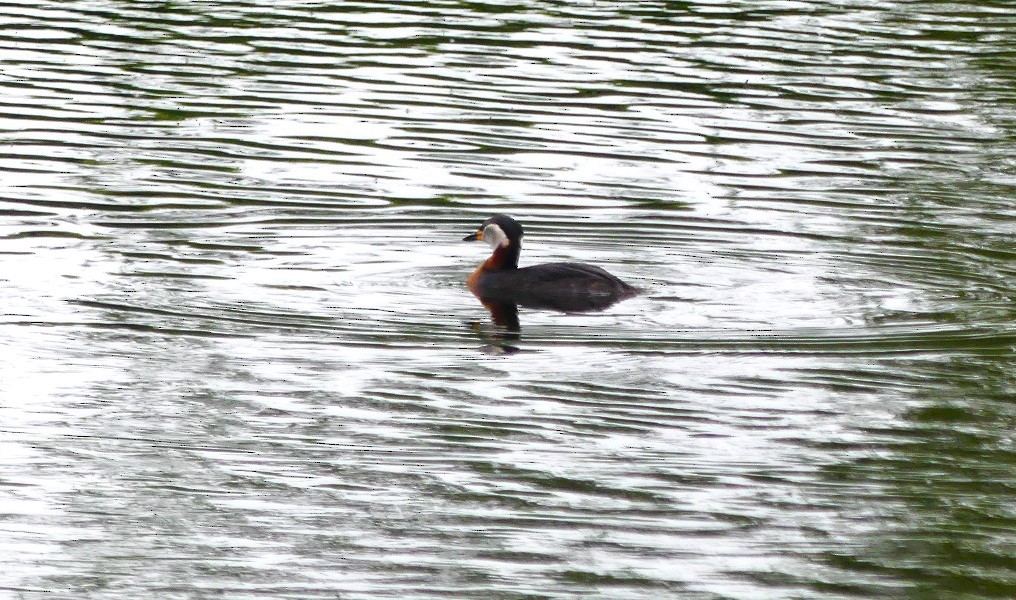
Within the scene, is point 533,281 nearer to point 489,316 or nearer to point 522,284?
point 522,284

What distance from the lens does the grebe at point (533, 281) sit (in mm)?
12562

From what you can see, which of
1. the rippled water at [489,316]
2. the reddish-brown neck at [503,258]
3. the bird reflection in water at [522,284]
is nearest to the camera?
the rippled water at [489,316]

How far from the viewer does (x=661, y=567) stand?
776 cm

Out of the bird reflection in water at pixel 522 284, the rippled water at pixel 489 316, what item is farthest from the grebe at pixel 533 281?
the rippled water at pixel 489 316

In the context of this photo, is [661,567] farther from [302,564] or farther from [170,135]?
[170,135]

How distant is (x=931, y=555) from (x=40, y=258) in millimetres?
7669

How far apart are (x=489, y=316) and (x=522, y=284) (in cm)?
68

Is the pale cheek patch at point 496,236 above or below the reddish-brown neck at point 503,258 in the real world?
above

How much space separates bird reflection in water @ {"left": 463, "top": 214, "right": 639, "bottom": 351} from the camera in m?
12.5

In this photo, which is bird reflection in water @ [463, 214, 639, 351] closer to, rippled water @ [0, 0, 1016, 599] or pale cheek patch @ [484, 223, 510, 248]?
pale cheek patch @ [484, 223, 510, 248]

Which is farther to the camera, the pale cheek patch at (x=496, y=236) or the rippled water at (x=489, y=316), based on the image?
the pale cheek patch at (x=496, y=236)

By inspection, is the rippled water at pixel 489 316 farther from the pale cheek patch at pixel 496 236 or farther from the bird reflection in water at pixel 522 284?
the pale cheek patch at pixel 496 236

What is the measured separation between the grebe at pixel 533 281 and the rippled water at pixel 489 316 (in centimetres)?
24

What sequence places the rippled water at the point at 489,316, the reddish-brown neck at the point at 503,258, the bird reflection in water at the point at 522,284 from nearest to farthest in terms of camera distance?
the rippled water at the point at 489,316
the bird reflection in water at the point at 522,284
the reddish-brown neck at the point at 503,258
